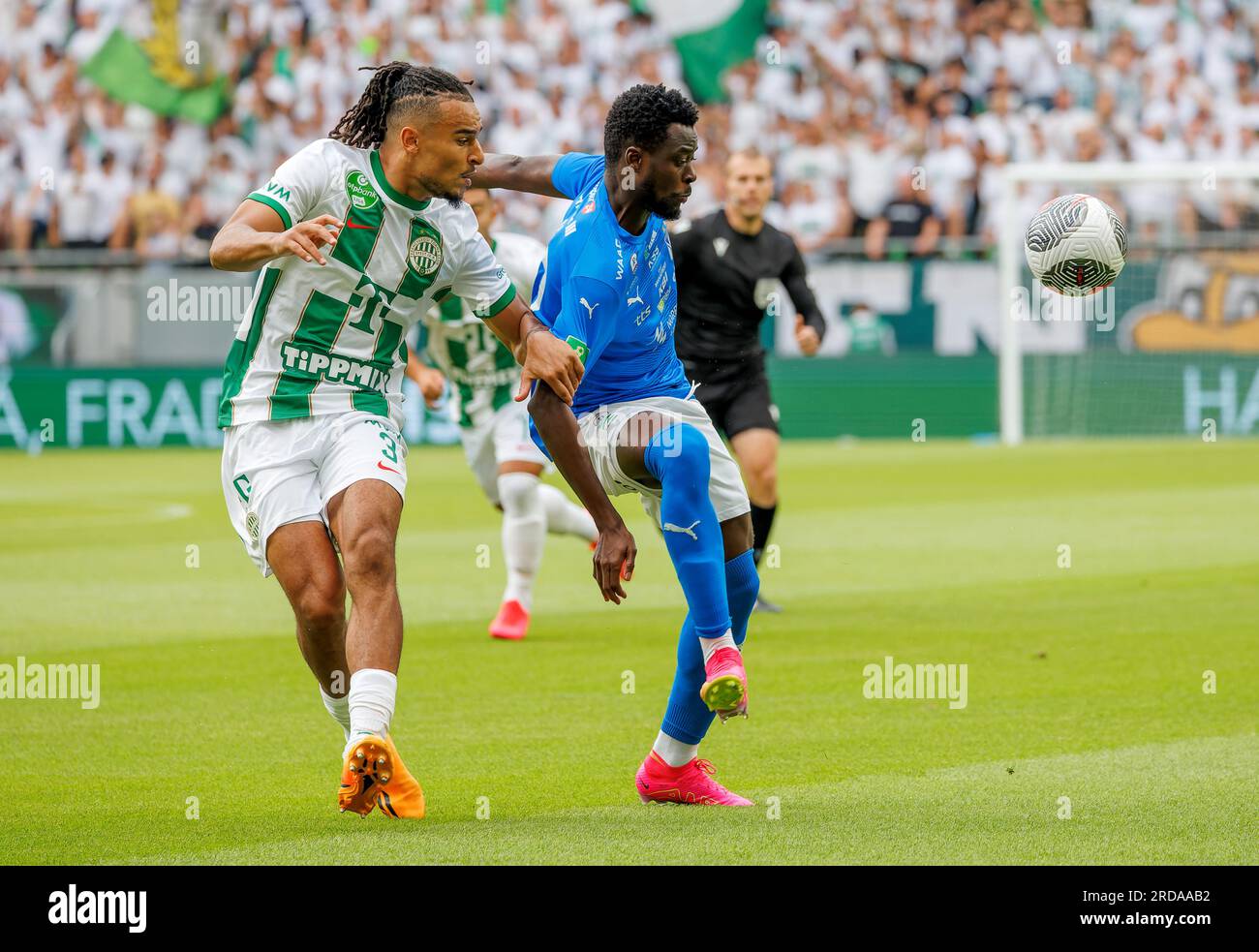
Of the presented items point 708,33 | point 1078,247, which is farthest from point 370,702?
point 708,33

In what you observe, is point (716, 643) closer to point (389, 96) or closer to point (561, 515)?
point (389, 96)

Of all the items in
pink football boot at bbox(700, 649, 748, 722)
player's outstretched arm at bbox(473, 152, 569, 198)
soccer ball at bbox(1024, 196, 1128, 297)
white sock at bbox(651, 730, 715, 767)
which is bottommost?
white sock at bbox(651, 730, 715, 767)

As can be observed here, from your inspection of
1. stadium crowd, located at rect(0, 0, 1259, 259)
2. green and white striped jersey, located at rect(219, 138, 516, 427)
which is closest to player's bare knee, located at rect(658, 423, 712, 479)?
green and white striped jersey, located at rect(219, 138, 516, 427)

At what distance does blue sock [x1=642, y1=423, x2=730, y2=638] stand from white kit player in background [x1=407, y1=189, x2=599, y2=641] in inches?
175

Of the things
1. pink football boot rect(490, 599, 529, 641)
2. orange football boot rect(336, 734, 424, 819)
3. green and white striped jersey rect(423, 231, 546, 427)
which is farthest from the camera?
green and white striped jersey rect(423, 231, 546, 427)

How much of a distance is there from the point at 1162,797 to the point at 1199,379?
17.3 meters

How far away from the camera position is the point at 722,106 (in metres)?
26.6

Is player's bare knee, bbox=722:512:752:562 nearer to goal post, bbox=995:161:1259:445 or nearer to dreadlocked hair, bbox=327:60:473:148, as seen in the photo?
dreadlocked hair, bbox=327:60:473:148

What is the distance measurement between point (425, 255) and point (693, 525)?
1.23m

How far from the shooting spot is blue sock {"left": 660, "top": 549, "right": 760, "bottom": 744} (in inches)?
243

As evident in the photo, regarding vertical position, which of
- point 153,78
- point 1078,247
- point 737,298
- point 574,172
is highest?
point 153,78

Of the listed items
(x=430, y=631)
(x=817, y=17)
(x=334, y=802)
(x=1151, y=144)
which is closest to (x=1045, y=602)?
(x=430, y=631)

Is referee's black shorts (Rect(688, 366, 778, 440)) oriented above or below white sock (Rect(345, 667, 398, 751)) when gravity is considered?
above

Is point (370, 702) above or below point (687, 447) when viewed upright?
below
